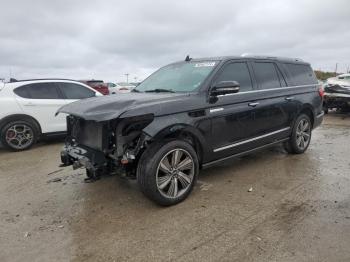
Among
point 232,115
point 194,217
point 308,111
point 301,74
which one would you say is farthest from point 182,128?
point 301,74

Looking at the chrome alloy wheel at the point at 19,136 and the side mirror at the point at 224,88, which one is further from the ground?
the side mirror at the point at 224,88

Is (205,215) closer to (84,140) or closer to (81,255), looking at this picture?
(81,255)

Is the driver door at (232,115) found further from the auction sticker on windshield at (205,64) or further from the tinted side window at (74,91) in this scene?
the tinted side window at (74,91)

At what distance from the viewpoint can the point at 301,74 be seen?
653 cm

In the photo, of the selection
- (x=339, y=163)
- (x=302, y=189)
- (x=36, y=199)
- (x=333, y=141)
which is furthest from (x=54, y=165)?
(x=333, y=141)

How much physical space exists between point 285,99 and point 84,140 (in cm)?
343

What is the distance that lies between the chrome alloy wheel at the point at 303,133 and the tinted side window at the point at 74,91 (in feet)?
17.0

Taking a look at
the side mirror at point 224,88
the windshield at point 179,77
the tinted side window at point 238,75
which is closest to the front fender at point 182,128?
the side mirror at point 224,88

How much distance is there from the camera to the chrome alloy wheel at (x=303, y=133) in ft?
20.6

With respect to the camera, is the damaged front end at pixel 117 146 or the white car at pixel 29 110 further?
the white car at pixel 29 110

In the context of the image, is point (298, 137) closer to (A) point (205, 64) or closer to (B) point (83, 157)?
(A) point (205, 64)

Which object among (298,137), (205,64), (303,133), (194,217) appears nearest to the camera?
(194,217)

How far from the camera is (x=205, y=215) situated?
3.86m

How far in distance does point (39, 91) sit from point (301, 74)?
5.83m
